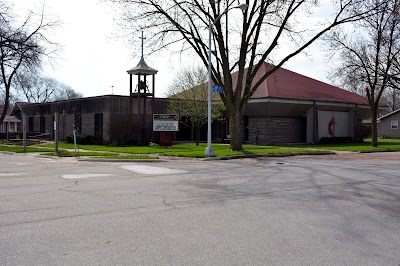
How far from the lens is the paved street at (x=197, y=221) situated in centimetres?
550

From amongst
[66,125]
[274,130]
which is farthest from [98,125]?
[274,130]

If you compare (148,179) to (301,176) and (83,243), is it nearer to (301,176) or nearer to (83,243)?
(301,176)

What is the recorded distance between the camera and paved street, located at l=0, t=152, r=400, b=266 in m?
5.50

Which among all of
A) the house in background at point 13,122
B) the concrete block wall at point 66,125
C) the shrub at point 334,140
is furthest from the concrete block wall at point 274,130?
the house in background at point 13,122

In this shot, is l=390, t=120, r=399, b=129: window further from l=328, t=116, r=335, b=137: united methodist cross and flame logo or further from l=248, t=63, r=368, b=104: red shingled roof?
l=328, t=116, r=335, b=137: united methodist cross and flame logo

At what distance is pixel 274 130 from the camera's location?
38531 mm

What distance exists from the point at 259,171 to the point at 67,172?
260 inches

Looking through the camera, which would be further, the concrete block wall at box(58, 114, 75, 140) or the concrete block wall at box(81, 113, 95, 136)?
the concrete block wall at box(58, 114, 75, 140)

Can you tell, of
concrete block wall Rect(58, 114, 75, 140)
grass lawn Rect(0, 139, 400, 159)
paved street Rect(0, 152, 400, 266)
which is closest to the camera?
paved street Rect(0, 152, 400, 266)

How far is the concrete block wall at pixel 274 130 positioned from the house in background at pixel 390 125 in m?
29.1

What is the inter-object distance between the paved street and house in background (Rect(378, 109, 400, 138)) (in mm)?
55159

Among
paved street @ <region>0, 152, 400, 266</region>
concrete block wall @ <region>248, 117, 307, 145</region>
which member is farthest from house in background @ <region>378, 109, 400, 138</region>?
paved street @ <region>0, 152, 400, 266</region>

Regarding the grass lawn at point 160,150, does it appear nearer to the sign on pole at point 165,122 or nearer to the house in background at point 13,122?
the sign on pole at point 165,122

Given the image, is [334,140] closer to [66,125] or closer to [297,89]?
[297,89]
